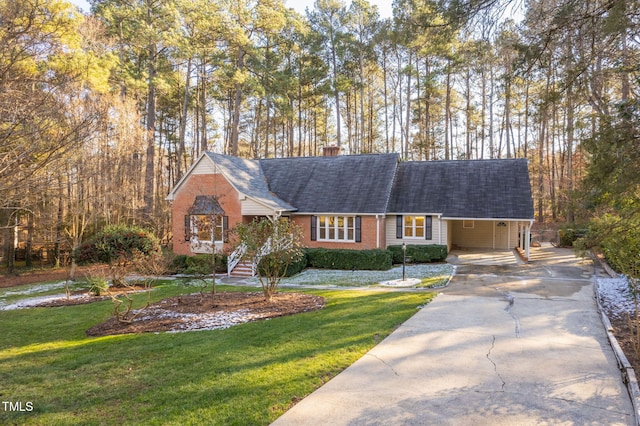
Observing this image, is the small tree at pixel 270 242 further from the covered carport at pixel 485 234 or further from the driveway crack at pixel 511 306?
the covered carport at pixel 485 234

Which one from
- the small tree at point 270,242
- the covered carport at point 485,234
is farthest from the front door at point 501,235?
the small tree at point 270,242

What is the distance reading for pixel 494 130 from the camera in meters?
38.7

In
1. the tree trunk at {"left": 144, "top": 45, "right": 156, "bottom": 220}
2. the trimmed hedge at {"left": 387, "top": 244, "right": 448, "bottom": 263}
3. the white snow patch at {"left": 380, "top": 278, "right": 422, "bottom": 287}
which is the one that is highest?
the tree trunk at {"left": 144, "top": 45, "right": 156, "bottom": 220}

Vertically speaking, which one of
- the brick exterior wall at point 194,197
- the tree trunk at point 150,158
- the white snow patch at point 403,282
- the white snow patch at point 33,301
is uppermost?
the tree trunk at point 150,158

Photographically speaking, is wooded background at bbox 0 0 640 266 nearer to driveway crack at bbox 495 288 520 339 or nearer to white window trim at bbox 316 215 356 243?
driveway crack at bbox 495 288 520 339

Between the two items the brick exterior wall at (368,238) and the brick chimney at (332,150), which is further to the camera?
the brick chimney at (332,150)

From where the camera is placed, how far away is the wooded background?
6223 millimetres

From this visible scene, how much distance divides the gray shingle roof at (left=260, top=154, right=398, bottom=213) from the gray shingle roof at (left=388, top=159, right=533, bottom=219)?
1.22 metres

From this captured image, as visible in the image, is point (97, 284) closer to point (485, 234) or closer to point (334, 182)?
point (334, 182)

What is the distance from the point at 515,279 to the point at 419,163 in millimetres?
11731

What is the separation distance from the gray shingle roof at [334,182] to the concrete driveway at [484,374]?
434 inches

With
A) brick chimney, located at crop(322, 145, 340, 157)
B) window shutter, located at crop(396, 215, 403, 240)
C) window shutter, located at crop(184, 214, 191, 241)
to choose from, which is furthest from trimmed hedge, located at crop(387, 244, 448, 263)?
window shutter, located at crop(184, 214, 191, 241)

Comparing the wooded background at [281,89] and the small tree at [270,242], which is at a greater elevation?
the wooded background at [281,89]

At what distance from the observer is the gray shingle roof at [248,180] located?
20094 mm
